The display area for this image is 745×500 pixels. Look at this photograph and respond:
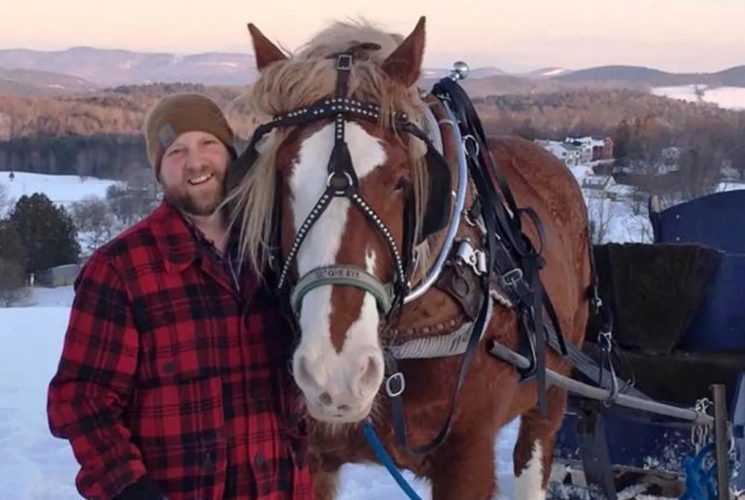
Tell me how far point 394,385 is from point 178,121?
2.91ft

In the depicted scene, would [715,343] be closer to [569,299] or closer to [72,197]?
[569,299]

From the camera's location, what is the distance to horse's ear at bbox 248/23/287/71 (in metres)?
2.35

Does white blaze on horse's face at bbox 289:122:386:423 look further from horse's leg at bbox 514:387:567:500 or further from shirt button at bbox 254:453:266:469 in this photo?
horse's leg at bbox 514:387:567:500

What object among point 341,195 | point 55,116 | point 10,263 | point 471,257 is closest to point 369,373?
point 341,195

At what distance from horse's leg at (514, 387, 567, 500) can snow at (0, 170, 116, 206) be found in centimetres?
6139

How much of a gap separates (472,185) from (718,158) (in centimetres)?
3762

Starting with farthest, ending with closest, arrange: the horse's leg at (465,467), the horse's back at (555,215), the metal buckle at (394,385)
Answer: the horse's back at (555,215), the horse's leg at (465,467), the metal buckle at (394,385)

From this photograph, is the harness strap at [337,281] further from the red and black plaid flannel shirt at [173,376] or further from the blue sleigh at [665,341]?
the blue sleigh at [665,341]

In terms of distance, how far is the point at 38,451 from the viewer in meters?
5.54

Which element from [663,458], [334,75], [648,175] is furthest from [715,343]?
[648,175]

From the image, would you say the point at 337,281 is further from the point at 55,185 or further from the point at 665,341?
the point at 55,185

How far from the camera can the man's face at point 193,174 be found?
225cm

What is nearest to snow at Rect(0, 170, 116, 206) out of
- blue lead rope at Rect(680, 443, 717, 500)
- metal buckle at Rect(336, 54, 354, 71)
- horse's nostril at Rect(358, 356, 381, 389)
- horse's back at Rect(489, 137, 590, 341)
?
horse's back at Rect(489, 137, 590, 341)

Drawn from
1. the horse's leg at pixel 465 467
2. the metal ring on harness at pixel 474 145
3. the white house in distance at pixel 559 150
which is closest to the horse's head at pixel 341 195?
the metal ring on harness at pixel 474 145
